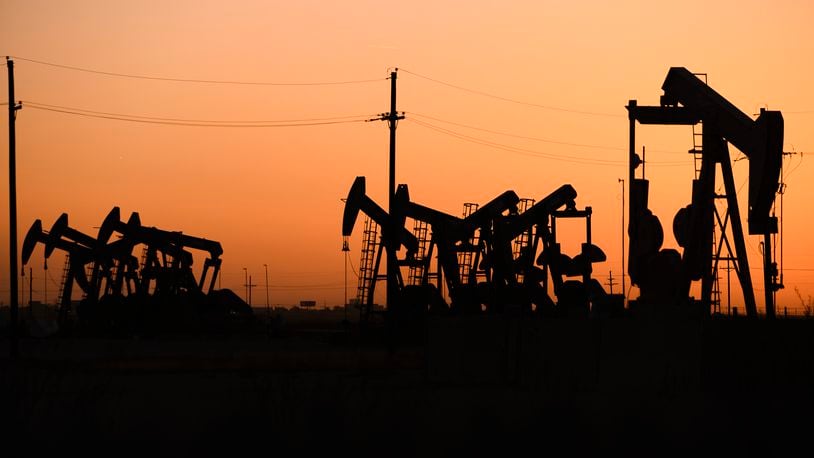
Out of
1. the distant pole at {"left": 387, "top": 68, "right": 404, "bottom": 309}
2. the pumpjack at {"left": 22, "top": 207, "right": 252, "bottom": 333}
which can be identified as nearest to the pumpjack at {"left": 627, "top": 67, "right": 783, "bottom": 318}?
the distant pole at {"left": 387, "top": 68, "right": 404, "bottom": 309}

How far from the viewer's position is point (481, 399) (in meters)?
17.2

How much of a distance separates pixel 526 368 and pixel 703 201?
4.36 meters

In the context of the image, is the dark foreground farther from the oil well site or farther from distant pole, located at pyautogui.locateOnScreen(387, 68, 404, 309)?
distant pole, located at pyautogui.locateOnScreen(387, 68, 404, 309)

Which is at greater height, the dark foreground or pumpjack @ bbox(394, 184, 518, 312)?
pumpjack @ bbox(394, 184, 518, 312)

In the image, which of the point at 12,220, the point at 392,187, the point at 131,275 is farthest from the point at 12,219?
the point at 131,275

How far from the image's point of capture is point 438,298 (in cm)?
3719

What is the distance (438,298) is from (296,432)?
24750 millimetres

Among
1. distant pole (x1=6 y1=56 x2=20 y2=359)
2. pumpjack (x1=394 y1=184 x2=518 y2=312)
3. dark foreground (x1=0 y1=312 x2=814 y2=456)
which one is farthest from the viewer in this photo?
pumpjack (x1=394 y1=184 x2=518 y2=312)

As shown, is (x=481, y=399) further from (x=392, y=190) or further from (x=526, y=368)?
(x=392, y=190)

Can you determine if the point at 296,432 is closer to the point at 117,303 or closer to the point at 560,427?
the point at 560,427

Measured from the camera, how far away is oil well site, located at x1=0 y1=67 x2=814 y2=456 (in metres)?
12.7

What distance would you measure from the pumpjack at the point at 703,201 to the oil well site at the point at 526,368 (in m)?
0.04

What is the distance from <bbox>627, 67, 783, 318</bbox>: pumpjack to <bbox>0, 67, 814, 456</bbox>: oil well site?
0.12 feet

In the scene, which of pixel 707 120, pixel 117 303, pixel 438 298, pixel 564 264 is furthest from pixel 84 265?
pixel 707 120
